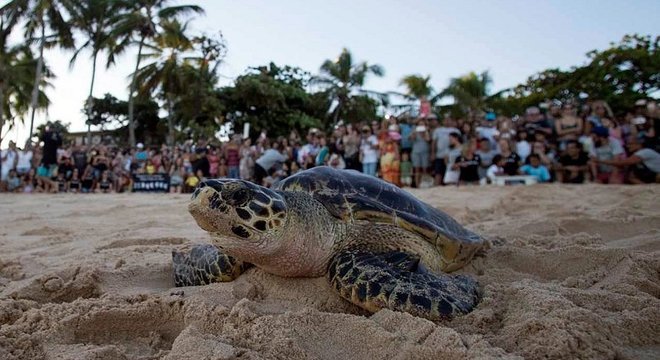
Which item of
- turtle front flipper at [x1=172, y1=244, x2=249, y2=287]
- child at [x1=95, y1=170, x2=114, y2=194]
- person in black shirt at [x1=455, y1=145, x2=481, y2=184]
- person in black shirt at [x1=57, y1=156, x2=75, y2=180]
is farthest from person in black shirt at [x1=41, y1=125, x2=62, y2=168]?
A: turtle front flipper at [x1=172, y1=244, x2=249, y2=287]

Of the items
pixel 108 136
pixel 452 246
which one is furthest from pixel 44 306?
pixel 108 136

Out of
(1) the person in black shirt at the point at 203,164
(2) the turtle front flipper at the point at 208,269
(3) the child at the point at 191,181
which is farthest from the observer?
(1) the person in black shirt at the point at 203,164

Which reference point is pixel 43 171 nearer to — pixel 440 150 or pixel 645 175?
pixel 440 150

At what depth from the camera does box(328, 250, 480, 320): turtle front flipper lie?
4.63 ft

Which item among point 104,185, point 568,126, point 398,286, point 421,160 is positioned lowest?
point 104,185

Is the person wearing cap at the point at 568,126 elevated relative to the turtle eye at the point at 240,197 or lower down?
elevated

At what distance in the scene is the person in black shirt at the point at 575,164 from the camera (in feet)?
21.6

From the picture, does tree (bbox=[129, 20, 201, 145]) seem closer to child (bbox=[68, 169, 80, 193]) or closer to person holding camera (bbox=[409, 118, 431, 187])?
child (bbox=[68, 169, 80, 193])

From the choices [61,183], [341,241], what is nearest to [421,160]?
[341,241]

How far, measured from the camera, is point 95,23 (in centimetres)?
2189

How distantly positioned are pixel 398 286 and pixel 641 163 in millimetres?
6019

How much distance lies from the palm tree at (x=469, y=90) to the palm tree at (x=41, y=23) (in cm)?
1740

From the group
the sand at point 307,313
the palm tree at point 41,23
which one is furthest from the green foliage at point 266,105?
the sand at point 307,313

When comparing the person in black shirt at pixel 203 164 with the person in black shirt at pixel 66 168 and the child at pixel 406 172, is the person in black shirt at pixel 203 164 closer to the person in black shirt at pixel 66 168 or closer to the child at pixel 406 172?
the person in black shirt at pixel 66 168
